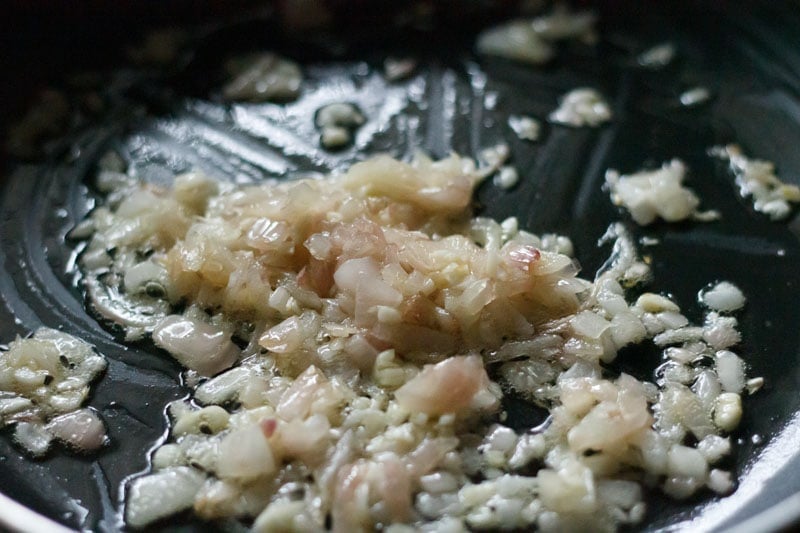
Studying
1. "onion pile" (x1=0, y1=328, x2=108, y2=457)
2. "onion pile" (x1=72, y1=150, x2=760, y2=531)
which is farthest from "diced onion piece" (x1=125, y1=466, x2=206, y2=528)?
"onion pile" (x1=0, y1=328, x2=108, y2=457)

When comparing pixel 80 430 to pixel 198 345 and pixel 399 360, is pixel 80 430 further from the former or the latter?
pixel 399 360

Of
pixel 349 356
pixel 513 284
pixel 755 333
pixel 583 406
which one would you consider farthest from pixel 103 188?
pixel 755 333

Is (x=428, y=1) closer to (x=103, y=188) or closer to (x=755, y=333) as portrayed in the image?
(x=103, y=188)

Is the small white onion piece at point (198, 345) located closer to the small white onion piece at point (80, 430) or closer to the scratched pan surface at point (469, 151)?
the scratched pan surface at point (469, 151)

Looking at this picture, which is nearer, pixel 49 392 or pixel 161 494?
pixel 161 494

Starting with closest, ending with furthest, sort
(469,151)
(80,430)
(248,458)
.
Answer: (248,458) → (80,430) → (469,151)

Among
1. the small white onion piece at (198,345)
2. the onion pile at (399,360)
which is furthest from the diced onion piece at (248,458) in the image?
the small white onion piece at (198,345)

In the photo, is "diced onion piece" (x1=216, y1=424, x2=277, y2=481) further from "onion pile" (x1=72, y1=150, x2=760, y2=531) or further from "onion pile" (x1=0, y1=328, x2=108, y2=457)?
"onion pile" (x1=0, y1=328, x2=108, y2=457)

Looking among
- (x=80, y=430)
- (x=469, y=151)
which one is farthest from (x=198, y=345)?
(x=469, y=151)
